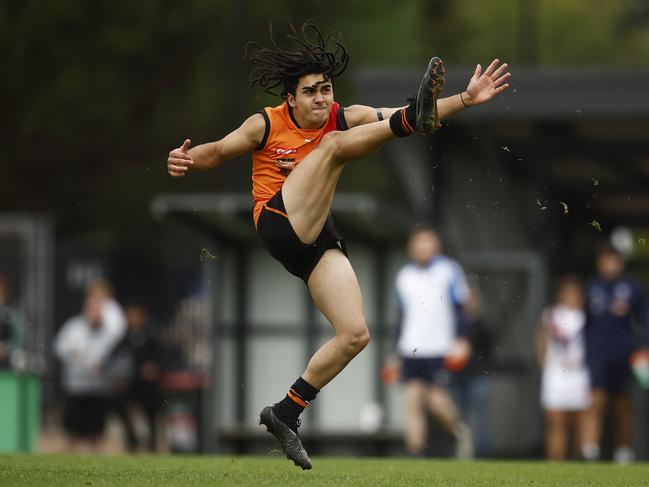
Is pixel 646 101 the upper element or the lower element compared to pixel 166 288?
upper

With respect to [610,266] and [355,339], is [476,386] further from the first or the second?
[355,339]

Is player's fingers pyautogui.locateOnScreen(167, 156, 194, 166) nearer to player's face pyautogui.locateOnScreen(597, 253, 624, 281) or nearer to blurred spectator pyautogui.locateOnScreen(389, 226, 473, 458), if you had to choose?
blurred spectator pyautogui.locateOnScreen(389, 226, 473, 458)

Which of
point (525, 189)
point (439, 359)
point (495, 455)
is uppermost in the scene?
point (525, 189)

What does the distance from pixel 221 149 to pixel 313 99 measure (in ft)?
1.96

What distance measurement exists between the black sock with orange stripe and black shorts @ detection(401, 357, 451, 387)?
5.17m

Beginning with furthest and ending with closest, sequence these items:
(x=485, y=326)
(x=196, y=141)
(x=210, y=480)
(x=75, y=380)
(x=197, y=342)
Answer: (x=196, y=141), (x=197, y=342), (x=75, y=380), (x=485, y=326), (x=210, y=480)

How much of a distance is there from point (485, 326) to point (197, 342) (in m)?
7.08

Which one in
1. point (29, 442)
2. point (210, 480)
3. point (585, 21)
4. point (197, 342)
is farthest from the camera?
point (585, 21)

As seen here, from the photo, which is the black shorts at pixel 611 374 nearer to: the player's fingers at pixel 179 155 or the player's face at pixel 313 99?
the player's face at pixel 313 99

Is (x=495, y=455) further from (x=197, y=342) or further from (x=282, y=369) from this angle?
(x=197, y=342)

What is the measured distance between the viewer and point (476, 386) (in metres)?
15.5

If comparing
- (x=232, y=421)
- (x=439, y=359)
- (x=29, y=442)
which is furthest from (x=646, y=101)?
(x=29, y=442)

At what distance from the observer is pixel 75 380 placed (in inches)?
765

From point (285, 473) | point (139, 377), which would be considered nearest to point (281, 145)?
point (285, 473)
